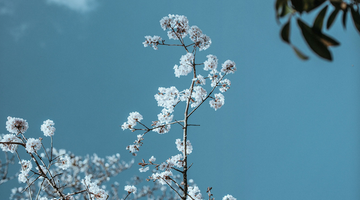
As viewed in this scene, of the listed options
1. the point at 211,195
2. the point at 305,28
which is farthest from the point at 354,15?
the point at 211,195

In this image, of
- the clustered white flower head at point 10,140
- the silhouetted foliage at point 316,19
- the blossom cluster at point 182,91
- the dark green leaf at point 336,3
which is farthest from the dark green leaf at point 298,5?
the clustered white flower head at point 10,140

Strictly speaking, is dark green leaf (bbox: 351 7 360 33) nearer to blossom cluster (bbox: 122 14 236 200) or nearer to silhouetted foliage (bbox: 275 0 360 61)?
silhouetted foliage (bbox: 275 0 360 61)

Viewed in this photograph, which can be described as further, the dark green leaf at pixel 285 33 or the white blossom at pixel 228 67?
the white blossom at pixel 228 67

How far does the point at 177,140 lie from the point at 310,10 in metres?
2.02

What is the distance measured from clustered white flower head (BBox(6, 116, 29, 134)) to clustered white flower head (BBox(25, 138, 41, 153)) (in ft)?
0.94

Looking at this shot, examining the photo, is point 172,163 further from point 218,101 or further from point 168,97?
point 218,101

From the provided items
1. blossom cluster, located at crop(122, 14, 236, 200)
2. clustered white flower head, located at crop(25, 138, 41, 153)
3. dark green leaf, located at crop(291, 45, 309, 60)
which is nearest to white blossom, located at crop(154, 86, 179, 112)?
blossom cluster, located at crop(122, 14, 236, 200)

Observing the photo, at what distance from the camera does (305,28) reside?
0.76 m

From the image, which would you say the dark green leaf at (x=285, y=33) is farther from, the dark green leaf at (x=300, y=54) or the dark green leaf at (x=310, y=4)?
the dark green leaf at (x=310, y=4)

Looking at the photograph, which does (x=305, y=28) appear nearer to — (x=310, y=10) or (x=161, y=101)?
(x=310, y=10)

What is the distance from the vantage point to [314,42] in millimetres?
732

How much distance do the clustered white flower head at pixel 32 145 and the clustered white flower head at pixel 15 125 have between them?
0.29m

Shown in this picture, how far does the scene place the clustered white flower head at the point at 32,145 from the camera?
226cm

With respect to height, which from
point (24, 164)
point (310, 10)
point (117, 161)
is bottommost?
point (310, 10)
